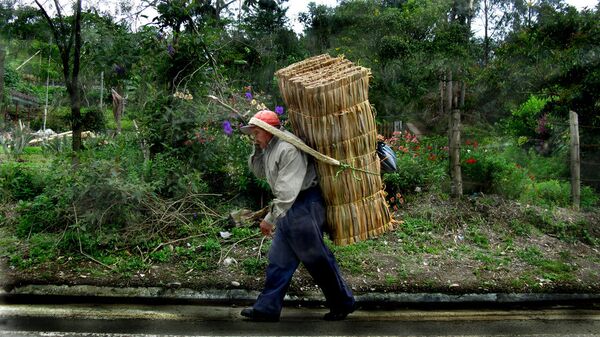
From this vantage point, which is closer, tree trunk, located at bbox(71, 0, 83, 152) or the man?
the man

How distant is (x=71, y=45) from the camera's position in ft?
23.5

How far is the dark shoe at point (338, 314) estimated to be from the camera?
176 inches

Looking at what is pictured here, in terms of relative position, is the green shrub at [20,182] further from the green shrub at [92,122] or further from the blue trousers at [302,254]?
the blue trousers at [302,254]

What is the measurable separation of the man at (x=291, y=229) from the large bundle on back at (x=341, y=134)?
0.14 meters

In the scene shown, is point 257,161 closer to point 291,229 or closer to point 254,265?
point 291,229

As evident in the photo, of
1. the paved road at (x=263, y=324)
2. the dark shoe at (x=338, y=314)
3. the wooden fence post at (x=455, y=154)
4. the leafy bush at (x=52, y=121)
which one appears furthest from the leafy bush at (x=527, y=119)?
the leafy bush at (x=52, y=121)

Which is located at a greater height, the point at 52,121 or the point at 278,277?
the point at 52,121

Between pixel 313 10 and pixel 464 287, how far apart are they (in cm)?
1295

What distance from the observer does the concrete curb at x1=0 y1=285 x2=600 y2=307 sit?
196 inches

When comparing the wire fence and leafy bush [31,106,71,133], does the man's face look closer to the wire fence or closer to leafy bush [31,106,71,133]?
the wire fence

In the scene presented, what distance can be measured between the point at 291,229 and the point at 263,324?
2.85ft

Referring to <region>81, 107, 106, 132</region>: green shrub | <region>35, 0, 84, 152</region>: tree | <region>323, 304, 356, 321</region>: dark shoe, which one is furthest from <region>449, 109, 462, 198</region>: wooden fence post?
<region>81, 107, 106, 132</region>: green shrub

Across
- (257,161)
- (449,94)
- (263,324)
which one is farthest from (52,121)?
(263,324)

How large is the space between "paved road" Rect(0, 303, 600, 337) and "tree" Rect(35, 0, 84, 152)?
298 cm
